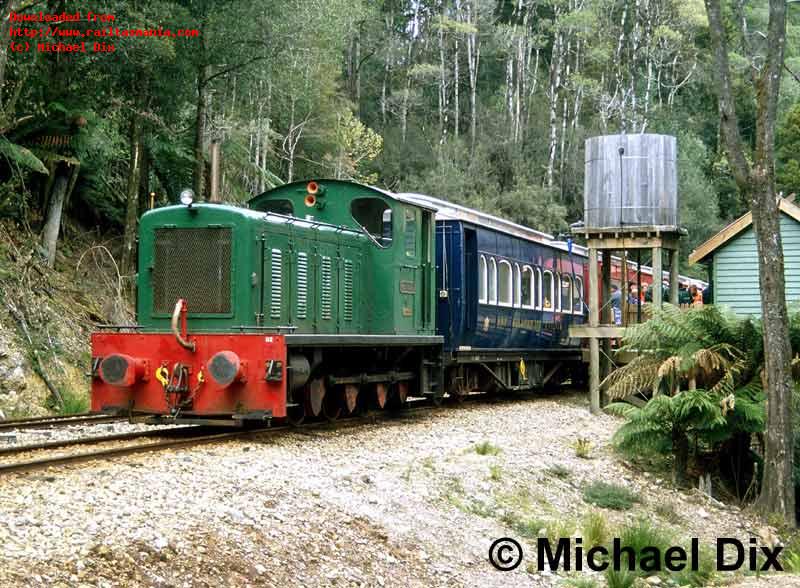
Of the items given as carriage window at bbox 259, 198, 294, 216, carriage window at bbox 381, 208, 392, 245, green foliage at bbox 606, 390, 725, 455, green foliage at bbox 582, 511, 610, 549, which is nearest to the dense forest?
carriage window at bbox 259, 198, 294, 216

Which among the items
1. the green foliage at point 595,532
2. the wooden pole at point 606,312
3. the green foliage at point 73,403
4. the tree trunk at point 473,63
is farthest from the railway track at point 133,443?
the tree trunk at point 473,63

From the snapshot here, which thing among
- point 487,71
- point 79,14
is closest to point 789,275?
point 79,14

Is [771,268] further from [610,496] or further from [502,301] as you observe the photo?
[502,301]

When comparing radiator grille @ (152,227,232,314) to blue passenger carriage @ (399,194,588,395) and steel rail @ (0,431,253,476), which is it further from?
blue passenger carriage @ (399,194,588,395)

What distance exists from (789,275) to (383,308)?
32.3ft

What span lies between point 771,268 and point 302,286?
588 centimetres

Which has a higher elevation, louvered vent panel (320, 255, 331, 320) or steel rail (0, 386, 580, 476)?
louvered vent panel (320, 255, 331, 320)

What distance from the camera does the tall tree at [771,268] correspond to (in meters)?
12.5

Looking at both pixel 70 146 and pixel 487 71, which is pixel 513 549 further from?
pixel 487 71

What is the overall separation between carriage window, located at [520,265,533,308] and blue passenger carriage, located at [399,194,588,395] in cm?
2

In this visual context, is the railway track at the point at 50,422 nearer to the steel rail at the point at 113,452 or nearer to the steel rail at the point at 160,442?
the steel rail at the point at 160,442

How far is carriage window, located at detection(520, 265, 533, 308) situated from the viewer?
68.4 ft

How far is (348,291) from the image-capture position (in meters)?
14.2

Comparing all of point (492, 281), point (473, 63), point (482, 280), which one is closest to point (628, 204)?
point (492, 281)
